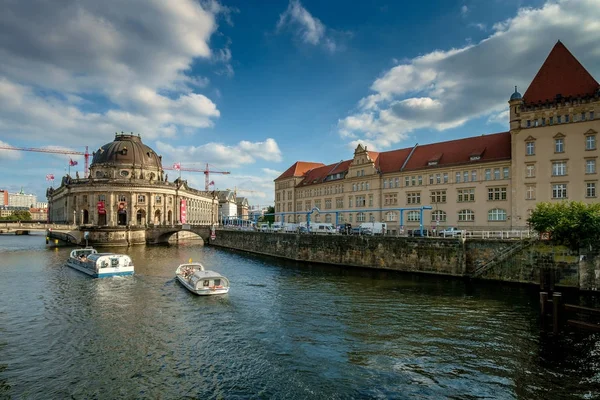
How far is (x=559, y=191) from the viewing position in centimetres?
4812

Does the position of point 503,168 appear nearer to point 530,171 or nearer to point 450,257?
point 530,171

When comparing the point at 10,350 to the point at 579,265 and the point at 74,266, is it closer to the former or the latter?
the point at 74,266

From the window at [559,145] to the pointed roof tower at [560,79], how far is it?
564cm

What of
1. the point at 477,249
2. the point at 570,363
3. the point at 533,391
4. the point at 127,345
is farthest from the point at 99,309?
the point at 477,249

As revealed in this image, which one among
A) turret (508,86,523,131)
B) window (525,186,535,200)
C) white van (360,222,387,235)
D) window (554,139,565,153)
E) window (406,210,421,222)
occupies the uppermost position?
turret (508,86,523,131)

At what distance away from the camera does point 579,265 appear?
1332 inches

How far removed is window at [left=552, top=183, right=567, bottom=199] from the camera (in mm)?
47750

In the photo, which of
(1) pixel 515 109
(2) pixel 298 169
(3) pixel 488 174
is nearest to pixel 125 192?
(2) pixel 298 169

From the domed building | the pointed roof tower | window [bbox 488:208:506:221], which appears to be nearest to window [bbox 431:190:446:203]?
window [bbox 488:208:506:221]

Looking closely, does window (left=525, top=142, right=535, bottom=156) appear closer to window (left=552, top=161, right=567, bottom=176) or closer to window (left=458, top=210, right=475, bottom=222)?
window (left=552, top=161, right=567, bottom=176)

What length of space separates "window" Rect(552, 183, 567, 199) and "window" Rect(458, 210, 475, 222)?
12.2m

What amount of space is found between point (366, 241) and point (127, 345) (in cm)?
3409

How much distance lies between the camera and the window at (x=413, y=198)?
6706 cm

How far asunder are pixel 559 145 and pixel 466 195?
15.2 metres
